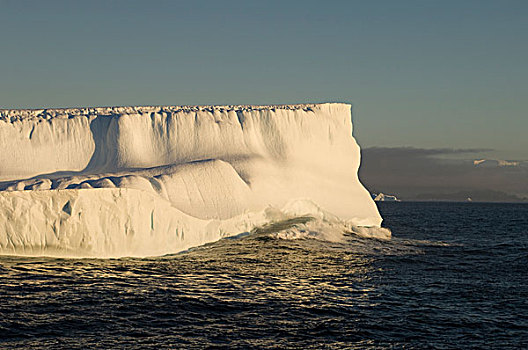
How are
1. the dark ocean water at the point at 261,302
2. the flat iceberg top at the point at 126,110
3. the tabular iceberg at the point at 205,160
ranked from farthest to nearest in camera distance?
the flat iceberg top at the point at 126,110 → the tabular iceberg at the point at 205,160 → the dark ocean water at the point at 261,302

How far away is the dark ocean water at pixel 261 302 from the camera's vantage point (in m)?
11.2

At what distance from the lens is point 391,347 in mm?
11000

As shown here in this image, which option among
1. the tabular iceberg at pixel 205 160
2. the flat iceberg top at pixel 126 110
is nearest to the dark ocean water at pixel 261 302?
the tabular iceberg at pixel 205 160

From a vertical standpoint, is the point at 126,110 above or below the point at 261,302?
above

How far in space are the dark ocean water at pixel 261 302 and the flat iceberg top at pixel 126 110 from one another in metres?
17.4

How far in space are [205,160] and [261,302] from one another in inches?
622

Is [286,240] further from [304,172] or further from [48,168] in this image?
[48,168]

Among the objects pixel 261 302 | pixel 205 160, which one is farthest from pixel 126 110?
pixel 261 302

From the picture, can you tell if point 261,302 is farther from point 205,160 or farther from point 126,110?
point 126,110

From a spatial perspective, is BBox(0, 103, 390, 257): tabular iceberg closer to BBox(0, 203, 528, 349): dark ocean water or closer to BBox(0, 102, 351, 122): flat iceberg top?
BBox(0, 102, 351, 122): flat iceberg top

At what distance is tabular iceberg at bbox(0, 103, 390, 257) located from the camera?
85.0 ft

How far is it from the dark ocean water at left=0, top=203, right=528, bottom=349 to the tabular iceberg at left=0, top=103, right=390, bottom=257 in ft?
13.3

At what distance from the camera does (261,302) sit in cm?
1429

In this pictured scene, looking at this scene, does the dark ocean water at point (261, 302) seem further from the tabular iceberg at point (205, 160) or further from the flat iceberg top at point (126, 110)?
the flat iceberg top at point (126, 110)
